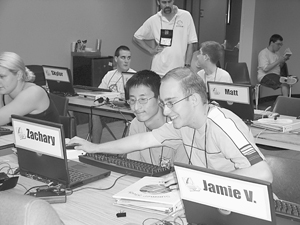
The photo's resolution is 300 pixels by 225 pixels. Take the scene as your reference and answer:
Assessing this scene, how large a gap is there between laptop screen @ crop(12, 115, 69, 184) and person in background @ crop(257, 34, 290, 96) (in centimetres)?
597

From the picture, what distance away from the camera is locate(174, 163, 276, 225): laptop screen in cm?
121

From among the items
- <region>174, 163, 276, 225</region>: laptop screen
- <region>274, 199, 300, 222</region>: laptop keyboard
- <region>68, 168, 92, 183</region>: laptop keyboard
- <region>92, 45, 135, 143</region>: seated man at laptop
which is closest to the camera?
<region>174, 163, 276, 225</region>: laptop screen

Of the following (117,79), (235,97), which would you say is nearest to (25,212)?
(235,97)

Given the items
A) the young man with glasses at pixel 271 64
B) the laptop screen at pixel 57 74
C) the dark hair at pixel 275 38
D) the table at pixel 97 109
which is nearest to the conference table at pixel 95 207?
the table at pixel 97 109

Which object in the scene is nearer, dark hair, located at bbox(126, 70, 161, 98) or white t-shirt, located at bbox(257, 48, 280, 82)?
dark hair, located at bbox(126, 70, 161, 98)

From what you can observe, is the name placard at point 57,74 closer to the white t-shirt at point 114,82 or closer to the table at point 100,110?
the table at point 100,110

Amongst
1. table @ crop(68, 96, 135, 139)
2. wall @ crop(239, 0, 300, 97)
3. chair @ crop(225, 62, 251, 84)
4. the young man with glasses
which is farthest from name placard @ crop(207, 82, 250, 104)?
wall @ crop(239, 0, 300, 97)

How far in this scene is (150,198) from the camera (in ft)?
5.67

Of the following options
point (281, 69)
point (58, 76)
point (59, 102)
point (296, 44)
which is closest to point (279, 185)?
point (59, 102)

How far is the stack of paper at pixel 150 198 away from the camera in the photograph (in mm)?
1673

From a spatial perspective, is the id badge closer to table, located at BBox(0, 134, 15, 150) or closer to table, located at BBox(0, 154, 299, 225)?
table, located at BBox(0, 134, 15, 150)

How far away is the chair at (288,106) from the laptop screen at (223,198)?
2629 millimetres

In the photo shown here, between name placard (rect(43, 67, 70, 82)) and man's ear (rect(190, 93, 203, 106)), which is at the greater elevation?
man's ear (rect(190, 93, 203, 106))

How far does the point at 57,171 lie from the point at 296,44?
24.9ft
